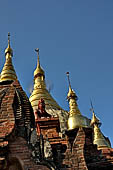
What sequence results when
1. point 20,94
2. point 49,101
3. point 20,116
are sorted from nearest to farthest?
1. point 20,116
2. point 20,94
3. point 49,101

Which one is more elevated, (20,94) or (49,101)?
(49,101)

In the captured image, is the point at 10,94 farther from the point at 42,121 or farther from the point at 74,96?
the point at 74,96

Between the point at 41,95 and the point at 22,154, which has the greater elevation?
the point at 41,95

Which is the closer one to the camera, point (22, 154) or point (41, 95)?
point (22, 154)

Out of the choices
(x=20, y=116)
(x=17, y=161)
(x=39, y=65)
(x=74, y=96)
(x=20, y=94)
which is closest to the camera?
(x=17, y=161)

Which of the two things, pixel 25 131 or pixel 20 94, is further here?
pixel 20 94

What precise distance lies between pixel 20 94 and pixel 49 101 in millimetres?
15137

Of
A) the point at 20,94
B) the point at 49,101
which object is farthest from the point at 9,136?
the point at 49,101

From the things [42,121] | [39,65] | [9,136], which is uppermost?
[39,65]

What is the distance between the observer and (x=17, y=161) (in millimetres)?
4402

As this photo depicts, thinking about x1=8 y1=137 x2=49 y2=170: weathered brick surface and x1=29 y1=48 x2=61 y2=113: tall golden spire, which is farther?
x1=29 y1=48 x2=61 y2=113: tall golden spire

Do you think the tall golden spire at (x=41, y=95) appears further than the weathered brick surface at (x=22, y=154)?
Yes

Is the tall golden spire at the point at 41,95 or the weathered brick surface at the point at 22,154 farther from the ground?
the tall golden spire at the point at 41,95

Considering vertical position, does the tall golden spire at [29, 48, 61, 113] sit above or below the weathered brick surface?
above
